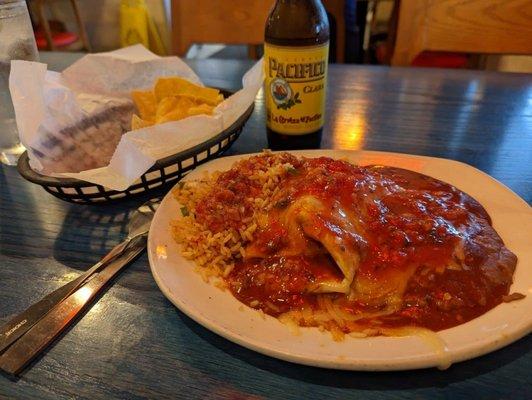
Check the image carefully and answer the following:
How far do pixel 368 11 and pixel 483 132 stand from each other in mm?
3466

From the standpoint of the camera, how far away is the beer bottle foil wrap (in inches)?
41.8

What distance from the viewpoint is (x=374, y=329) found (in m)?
0.79

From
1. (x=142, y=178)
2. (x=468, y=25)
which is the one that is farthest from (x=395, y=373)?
(x=468, y=25)

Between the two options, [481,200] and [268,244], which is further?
[481,200]

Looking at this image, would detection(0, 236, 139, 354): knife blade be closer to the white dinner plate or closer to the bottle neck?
the white dinner plate

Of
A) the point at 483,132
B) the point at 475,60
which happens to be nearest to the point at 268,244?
the point at 483,132

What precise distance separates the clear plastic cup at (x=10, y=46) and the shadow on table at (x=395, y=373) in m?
1.13

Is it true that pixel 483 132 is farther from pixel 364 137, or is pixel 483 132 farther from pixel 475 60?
pixel 475 60

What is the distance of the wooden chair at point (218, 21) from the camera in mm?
2365

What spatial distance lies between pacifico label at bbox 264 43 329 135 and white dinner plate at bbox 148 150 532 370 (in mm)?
523

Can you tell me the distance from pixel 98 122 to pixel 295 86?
0.64 meters

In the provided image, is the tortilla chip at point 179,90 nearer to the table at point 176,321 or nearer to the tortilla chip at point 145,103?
the tortilla chip at point 145,103

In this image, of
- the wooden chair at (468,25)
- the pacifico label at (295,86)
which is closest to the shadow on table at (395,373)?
the pacifico label at (295,86)

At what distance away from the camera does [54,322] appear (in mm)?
830
